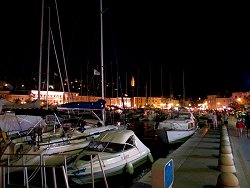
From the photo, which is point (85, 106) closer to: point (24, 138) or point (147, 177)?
point (24, 138)

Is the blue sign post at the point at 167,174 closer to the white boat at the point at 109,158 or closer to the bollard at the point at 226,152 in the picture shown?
the bollard at the point at 226,152

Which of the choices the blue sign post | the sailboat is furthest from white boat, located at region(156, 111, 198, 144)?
the blue sign post

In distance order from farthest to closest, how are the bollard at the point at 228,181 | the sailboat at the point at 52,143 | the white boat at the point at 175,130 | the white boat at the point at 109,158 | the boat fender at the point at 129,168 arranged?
the white boat at the point at 175,130 < the boat fender at the point at 129,168 < the sailboat at the point at 52,143 < the white boat at the point at 109,158 < the bollard at the point at 228,181

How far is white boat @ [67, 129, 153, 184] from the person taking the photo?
40.9 feet

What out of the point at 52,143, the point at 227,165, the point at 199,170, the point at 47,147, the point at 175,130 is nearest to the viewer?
the point at 227,165

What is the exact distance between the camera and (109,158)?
1338 centimetres

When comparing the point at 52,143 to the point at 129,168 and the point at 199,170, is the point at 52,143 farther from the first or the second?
the point at 199,170

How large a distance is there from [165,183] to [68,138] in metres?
10.7

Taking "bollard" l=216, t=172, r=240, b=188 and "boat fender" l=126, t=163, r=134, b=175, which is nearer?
"bollard" l=216, t=172, r=240, b=188

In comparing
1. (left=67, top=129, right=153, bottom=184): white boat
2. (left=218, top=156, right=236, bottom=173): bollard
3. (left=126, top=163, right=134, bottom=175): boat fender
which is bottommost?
(left=126, top=163, right=134, bottom=175): boat fender

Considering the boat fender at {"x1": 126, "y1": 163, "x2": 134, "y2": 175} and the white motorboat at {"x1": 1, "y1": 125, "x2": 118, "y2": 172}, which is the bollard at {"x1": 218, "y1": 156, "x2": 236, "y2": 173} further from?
the white motorboat at {"x1": 1, "y1": 125, "x2": 118, "y2": 172}

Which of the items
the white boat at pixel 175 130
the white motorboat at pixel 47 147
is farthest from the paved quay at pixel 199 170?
the white boat at pixel 175 130

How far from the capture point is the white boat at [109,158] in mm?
12461

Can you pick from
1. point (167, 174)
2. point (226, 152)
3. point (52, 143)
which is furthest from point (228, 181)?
point (52, 143)
